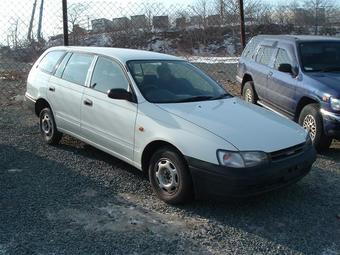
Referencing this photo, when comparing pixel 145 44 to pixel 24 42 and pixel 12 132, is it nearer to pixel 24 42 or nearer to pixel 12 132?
pixel 24 42

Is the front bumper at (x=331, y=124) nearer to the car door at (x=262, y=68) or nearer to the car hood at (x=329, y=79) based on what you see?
the car hood at (x=329, y=79)

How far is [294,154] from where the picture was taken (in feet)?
16.0

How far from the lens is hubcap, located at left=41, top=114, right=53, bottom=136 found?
708 cm

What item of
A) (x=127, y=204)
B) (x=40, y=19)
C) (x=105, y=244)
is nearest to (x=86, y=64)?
(x=127, y=204)

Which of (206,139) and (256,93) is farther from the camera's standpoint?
(256,93)

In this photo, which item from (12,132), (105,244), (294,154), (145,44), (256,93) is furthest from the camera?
(145,44)

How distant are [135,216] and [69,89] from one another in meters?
2.49

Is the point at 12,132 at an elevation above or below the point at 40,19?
below

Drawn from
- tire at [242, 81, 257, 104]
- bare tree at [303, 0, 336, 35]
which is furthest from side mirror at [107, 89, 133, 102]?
bare tree at [303, 0, 336, 35]

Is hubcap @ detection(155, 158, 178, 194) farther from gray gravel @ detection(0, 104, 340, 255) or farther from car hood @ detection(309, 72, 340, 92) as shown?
car hood @ detection(309, 72, 340, 92)

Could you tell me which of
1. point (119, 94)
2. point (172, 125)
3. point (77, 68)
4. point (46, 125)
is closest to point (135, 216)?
point (172, 125)

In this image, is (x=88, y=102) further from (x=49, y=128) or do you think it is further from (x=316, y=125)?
(x=316, y=125)

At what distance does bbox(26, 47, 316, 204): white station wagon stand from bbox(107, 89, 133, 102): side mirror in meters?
0.01

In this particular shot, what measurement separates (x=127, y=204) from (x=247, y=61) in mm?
5900
